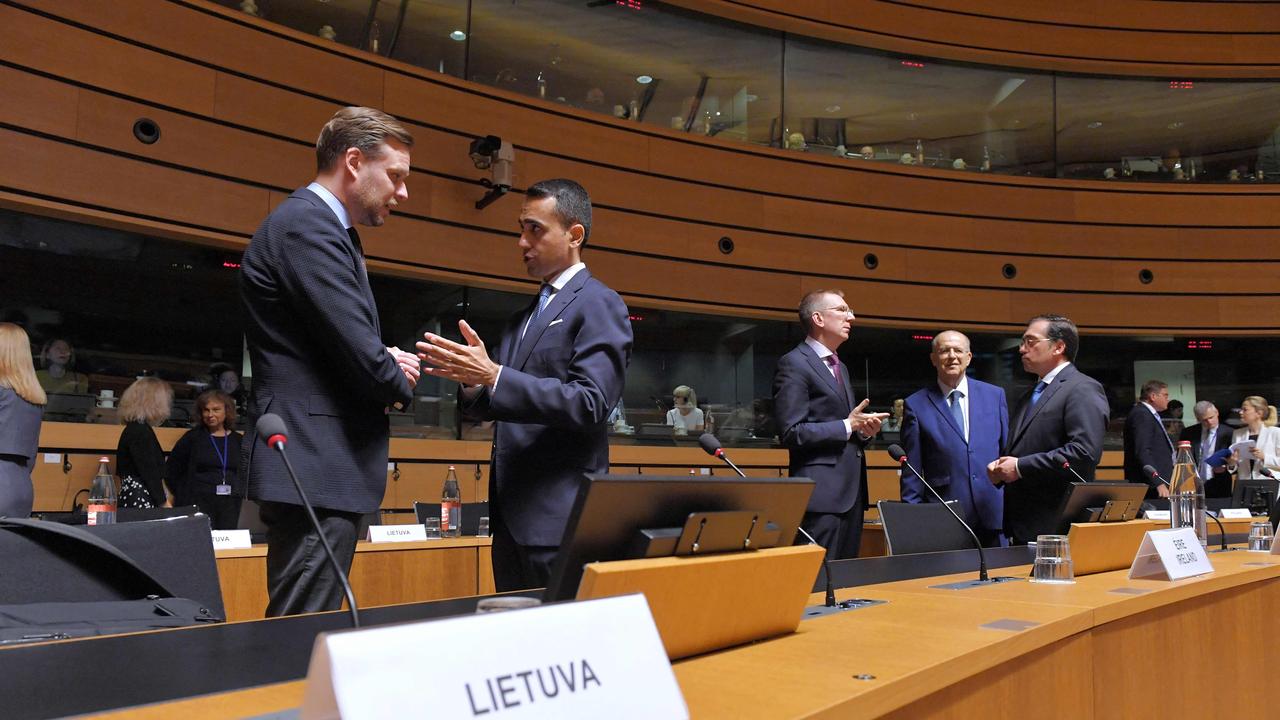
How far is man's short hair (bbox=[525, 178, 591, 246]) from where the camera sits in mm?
2246

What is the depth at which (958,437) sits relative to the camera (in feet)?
13.8

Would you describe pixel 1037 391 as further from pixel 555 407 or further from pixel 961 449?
pixel 555 407

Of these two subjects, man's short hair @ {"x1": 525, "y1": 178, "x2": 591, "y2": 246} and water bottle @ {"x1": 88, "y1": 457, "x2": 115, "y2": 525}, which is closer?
man's short hair @ {"x1": 525, "y1": 178, "x2": 591, "y2": 246}

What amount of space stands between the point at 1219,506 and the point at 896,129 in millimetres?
3549

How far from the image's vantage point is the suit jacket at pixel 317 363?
5.82 ft

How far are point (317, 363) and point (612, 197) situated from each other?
16.0 feet

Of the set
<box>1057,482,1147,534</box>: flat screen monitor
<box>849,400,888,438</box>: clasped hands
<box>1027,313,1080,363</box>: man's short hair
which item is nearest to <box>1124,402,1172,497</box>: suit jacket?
<box>1027,313,1080,363</box>: man's short hair

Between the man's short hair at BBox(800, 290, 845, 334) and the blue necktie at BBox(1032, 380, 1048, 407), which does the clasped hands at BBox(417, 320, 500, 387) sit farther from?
the blue necktie at BBox(1032, 380, 1048, 407)

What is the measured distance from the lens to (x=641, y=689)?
859mm

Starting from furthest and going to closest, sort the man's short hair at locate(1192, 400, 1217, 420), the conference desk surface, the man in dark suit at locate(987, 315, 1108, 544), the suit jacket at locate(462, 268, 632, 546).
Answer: the man's short hair at locate(1192, 400, 1217, 420) → the man in dark suit at locate(987, 315, 1108, 544) → the suit jacket at locate(462, 268, 632, 546) → the conference desk surface

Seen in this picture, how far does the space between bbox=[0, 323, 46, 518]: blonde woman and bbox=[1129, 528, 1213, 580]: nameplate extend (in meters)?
3.52

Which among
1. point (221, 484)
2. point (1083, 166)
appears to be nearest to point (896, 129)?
point (1083, 166)

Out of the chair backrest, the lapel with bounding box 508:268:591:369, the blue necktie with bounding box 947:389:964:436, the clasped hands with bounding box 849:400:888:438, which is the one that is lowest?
the chair backrest

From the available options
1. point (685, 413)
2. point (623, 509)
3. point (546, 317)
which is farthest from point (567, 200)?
point (685, 413)
